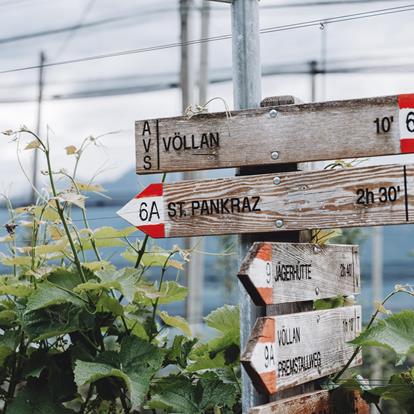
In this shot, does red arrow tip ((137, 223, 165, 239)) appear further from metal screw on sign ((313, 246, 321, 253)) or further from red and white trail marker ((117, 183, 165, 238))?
metal screw on sign ((313, 246, 321, 253))

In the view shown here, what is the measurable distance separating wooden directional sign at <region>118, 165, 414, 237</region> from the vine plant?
22cm

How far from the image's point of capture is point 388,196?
Answer: 2.25 metres

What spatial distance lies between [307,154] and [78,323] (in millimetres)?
766

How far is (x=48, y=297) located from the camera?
257cm

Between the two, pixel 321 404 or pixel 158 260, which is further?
pixel 158 260

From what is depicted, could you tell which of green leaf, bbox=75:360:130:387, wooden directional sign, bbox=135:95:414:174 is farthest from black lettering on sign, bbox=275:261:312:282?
green leaf, bbox=75:360:130:387

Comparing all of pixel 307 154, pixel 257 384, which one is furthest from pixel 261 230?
pixel 257 384

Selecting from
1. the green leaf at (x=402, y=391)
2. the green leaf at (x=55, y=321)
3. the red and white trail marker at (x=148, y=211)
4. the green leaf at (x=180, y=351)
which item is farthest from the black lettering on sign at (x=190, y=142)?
the green leaf at (x=402, y=391)

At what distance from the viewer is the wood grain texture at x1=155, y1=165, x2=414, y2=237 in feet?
7.39

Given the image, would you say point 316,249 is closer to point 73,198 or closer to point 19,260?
point 73,198

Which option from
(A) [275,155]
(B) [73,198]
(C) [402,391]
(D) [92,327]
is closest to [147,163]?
(B) [73,198]

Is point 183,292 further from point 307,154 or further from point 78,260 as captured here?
point 307,154

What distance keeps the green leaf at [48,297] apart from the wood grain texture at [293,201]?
339mm

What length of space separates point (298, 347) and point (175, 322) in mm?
580
